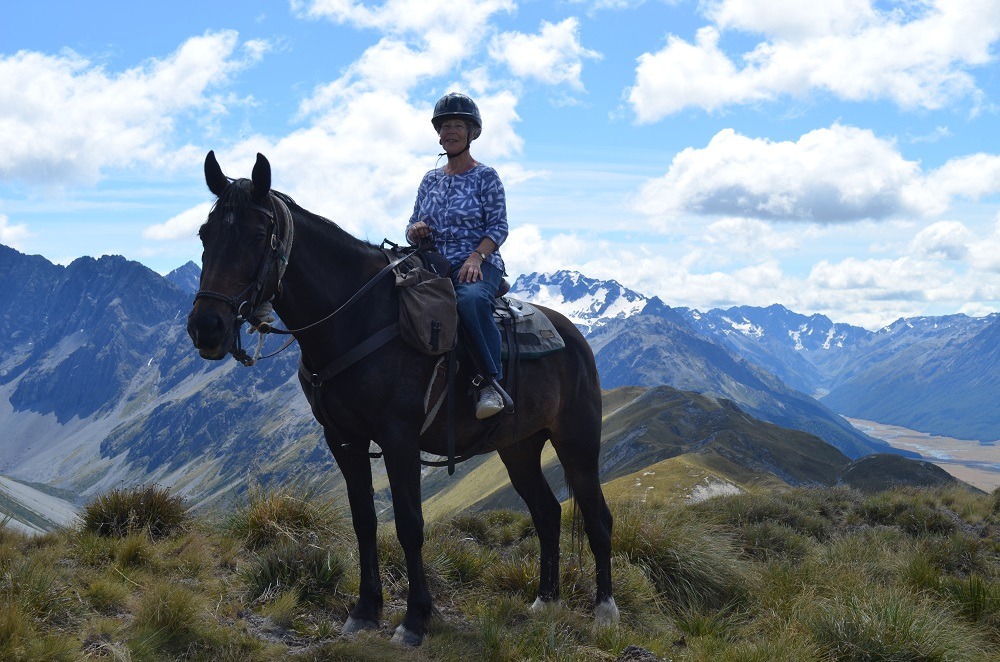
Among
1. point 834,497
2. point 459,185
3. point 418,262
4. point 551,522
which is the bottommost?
point 834,497

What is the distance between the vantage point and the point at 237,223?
595 centimetres

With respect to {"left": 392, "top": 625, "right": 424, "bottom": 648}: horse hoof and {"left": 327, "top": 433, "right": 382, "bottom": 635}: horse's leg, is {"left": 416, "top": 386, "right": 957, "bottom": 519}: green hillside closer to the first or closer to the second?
{"left": 327, "top": 433, "right": 382, "bottom": 635}: horse's leg

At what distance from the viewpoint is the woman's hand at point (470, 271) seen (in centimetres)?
736

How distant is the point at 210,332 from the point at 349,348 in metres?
1.41

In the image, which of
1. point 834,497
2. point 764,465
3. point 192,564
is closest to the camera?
point 192,564

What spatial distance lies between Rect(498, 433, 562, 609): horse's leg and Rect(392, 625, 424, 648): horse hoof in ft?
7.08

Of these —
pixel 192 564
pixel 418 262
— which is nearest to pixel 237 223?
pixel 418 262

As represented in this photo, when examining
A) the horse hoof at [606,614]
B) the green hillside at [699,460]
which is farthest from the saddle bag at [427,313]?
the green hillside at [699,460]

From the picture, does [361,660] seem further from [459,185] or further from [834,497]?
[834,497]

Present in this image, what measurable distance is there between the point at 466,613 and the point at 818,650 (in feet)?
11.7

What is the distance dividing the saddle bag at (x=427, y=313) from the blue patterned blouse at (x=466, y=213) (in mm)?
792

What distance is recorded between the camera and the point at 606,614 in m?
7.90

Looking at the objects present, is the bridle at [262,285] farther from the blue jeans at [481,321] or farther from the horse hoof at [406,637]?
the horse hoof at [406,637]

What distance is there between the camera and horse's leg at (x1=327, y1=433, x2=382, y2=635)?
708cm
